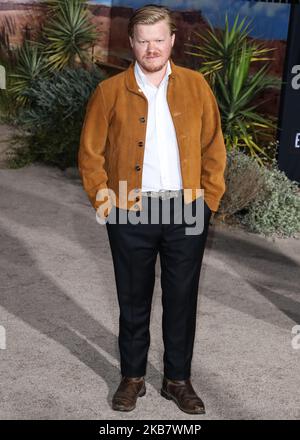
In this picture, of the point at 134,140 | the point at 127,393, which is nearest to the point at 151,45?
the point at 134,140

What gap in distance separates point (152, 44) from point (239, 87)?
6502 millimetres

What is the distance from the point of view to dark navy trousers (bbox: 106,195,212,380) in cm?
436

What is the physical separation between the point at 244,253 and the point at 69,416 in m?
3.72

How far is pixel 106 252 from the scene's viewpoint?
7.84 metres

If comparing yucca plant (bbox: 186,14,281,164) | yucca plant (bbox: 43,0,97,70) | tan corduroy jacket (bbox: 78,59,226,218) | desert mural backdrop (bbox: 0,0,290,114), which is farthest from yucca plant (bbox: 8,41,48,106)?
tan corduroy jacket (bbox: 78,59,226,218)

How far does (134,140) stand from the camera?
4.22 m

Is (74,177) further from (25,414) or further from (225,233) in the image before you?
(25,414)

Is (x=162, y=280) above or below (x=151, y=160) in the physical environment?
below

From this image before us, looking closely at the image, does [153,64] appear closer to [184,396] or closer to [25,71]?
[184,396]

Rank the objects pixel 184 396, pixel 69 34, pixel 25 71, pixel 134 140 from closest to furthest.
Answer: pixel 134 140
pixel 184 396
pixel 25 71
pixel 69 34

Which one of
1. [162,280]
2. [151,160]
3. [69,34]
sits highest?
[151,160]

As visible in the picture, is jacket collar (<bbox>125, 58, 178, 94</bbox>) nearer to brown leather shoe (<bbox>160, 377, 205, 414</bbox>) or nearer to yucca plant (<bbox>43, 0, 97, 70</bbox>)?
brown leather shoe (<bbox>160, 377, 205, 414</bbox>)

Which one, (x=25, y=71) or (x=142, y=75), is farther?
(x=25, y=71)

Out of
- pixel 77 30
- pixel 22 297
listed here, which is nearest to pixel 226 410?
pixel 22 297
